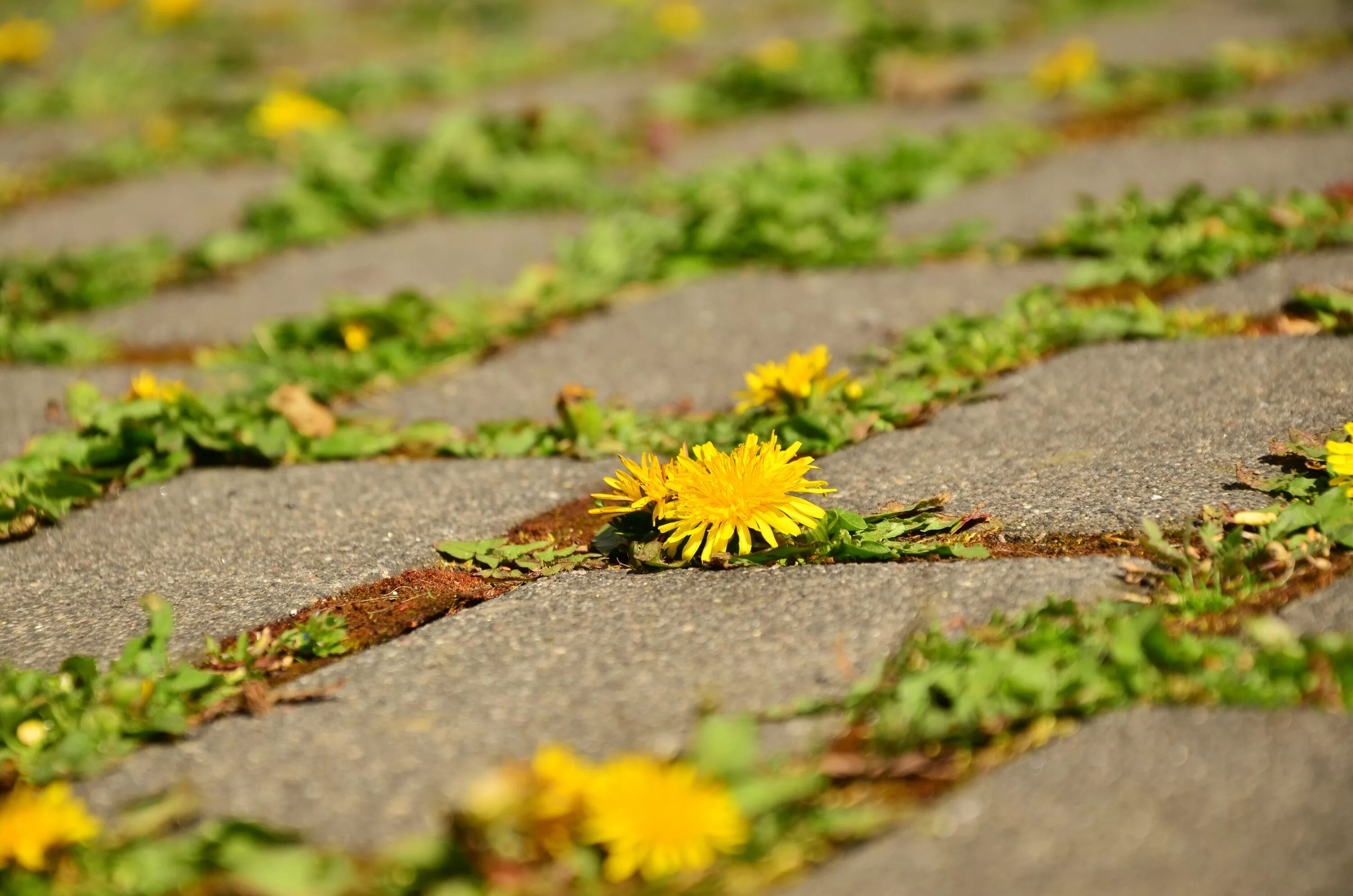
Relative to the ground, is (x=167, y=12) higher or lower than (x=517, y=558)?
higher

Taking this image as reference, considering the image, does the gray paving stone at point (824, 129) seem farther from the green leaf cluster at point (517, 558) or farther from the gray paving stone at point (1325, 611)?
the gray paving stone at point (1325, 611)

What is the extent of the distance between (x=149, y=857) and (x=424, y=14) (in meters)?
5.79

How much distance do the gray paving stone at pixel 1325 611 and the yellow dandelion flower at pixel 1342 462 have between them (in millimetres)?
183

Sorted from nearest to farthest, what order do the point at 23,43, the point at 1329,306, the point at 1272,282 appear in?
the point at 1329,306, the point at 1272,282, the point at 23,43

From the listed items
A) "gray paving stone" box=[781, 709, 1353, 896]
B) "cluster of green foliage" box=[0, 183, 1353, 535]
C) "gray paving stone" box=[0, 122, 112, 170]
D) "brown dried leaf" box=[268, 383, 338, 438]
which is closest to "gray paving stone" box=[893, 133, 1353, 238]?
"cluster of green foliage" box=[0, 183, 1353, 535]

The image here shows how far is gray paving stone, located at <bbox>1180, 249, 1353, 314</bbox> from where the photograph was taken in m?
2.53

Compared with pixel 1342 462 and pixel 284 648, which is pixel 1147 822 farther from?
pixel 284 648

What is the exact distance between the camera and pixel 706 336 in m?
2.83

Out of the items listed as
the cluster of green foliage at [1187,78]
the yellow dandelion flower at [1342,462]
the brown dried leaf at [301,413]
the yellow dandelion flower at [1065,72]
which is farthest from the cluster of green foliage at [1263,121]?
the brown dried leaf at [301,413]

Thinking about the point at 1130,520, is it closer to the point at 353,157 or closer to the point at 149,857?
the point at 149,857

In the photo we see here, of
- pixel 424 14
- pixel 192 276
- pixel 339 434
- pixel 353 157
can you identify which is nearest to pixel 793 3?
pixel 424 14

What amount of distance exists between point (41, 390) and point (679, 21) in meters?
3.83

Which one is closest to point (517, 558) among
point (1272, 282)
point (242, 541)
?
point (242, 541)

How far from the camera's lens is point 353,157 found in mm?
3971
